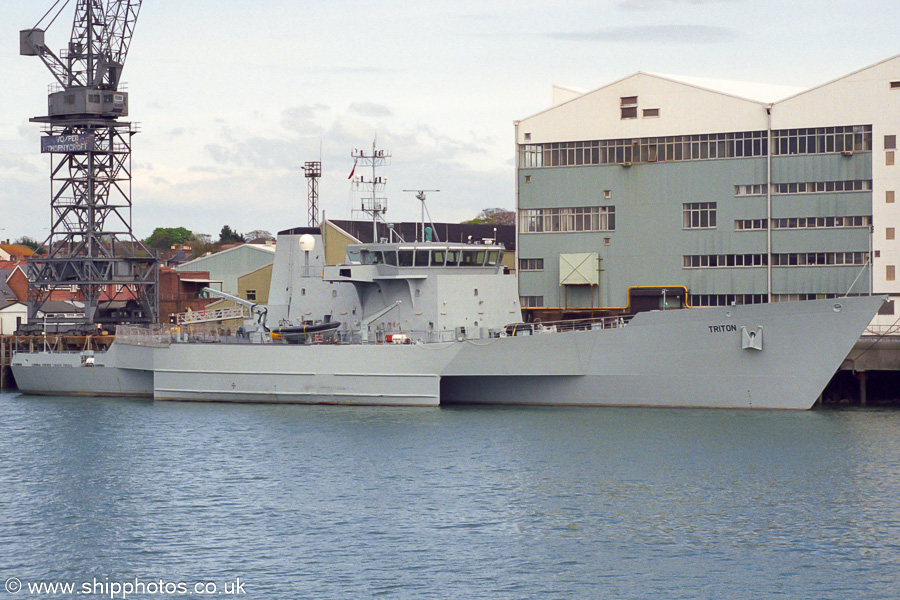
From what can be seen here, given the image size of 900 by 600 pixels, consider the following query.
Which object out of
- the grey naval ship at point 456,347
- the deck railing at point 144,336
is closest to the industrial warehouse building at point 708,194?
the grey naval ship at point 456,347

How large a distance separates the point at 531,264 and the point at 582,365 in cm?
1441

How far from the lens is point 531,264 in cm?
4772

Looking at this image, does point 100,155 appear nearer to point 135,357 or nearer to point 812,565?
point 135,357

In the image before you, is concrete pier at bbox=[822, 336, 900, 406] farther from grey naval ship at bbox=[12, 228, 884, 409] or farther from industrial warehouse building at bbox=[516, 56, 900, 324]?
industrial warehouse building at bbox=[516, 56, 900, 324]

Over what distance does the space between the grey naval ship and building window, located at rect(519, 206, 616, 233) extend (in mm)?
9344

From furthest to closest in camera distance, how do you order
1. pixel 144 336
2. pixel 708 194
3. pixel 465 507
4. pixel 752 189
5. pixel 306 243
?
1. pixel 708 194
2. pixel 752 189
3. pixel 144 336
4. pixel 306 243
5. pixel 465 507

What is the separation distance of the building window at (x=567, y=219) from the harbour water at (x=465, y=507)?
14469mm

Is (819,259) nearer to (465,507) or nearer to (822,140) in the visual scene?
(822,140)

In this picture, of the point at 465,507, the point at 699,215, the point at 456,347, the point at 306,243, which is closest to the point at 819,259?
the point at 699,215

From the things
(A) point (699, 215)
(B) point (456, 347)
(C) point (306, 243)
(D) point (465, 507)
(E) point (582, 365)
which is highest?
(A) point (699, 215)

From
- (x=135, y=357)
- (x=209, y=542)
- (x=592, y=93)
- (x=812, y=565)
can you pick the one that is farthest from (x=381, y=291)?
(x=812, y=565)

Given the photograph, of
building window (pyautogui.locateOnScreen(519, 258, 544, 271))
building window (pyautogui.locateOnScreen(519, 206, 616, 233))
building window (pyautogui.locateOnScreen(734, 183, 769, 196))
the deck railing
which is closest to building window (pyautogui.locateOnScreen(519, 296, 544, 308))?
building window (pyautogui.locateOnScreen(519, 258, 544, 271))

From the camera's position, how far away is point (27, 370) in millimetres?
44344

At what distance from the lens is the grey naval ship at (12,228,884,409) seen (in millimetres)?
31906
